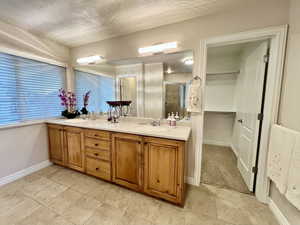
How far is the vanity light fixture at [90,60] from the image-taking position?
2533 mm

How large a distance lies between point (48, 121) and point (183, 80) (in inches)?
104

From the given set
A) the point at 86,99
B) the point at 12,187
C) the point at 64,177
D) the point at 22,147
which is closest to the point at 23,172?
the point at 12,187

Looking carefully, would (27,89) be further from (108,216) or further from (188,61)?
(188,61)

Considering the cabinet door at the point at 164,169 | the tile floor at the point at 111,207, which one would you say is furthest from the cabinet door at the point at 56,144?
the cabinet door at the point at 164,169

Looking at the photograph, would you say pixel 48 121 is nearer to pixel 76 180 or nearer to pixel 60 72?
pixel 60 72

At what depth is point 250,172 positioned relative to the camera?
192 centimetres

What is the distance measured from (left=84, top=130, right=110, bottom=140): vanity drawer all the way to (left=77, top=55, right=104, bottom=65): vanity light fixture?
1.43 metres

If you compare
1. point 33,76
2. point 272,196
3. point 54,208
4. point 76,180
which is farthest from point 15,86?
point 272,196

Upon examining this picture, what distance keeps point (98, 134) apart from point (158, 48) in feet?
5.36

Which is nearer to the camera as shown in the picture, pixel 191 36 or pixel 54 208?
pixel 54 208

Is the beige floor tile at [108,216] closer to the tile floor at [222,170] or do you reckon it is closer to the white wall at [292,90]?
the tile floor at [222,170]

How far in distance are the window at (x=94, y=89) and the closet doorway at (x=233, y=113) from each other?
231cm

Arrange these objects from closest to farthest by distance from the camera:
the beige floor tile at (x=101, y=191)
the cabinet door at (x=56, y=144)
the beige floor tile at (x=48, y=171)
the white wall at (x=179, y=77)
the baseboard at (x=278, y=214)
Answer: the baseboard at (x=278, y=214), the beige floor tile at (x=101, y=191), the white wall at (x=179, y=77), the beige floor tile at (x=48, y=171), the cabinet door at (x=56, y=144)

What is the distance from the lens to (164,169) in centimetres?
162
